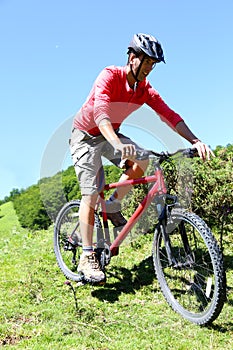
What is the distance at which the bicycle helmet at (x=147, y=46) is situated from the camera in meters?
3.91

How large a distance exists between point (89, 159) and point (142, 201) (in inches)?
26.1

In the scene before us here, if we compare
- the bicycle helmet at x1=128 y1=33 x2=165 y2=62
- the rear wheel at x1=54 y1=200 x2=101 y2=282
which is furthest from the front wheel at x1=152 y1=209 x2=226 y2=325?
the bicycle helmet at x1=128 y1=33 x2=165 y2=62

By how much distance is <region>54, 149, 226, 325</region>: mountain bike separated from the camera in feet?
11.9

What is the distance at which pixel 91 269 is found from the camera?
445 centimetres

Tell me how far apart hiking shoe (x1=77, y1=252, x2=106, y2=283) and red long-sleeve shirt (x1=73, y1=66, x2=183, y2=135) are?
1.23 m

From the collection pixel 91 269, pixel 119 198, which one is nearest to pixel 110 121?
pixel 119 198

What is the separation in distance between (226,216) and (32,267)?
240cm

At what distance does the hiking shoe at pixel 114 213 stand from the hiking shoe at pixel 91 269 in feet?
1.48

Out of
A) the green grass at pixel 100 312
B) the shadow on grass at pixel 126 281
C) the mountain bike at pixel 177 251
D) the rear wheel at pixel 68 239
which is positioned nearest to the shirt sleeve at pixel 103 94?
the mountain bike at pixel 177 251

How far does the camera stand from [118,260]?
5.45 m

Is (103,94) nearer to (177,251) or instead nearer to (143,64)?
(143,64)

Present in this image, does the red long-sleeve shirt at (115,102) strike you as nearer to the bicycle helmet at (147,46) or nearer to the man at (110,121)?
the man at (110,121)

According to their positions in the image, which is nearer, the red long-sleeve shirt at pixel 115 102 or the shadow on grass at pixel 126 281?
the red long-sleeve shirt at pixel 115 102

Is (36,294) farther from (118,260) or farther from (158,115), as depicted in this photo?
(158,115)
